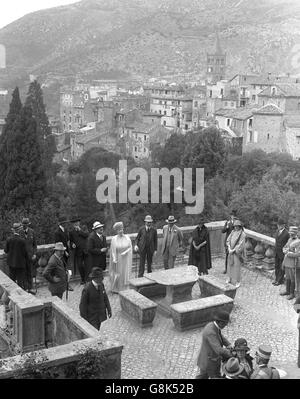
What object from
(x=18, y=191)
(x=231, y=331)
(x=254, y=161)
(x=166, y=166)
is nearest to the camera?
(x=231, y=331)

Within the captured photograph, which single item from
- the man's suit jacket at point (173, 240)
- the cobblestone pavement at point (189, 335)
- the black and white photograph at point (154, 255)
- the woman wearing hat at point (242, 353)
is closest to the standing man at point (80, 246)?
the black and white photograph at point (154, 255)

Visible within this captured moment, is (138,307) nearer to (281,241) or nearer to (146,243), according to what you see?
(146,243)

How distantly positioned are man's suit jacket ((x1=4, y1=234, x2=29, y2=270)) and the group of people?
14.0 ft

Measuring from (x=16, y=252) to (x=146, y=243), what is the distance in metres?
2.77

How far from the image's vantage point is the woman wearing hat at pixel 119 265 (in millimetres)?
10703

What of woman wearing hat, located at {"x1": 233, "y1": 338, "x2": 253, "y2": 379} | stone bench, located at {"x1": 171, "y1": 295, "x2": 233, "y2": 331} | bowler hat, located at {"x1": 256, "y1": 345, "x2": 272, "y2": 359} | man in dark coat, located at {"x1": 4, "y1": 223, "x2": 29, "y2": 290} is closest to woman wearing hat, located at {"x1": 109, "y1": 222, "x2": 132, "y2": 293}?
man in dark coat, located at {"x1": 4, "y1": 223, "x2": 29, "y2": 290}

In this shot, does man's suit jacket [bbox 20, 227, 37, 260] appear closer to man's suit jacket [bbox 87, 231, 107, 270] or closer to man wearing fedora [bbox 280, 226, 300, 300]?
man's suit jacket [bbox 87, 231, 107, 270]

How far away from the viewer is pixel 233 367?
18.9 feet

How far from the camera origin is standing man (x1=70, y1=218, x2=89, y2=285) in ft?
35.3

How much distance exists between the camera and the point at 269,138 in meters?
65.8

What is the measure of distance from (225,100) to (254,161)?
151 feet

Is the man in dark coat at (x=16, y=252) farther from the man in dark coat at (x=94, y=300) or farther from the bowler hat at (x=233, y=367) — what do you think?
the bowler hat at (x=233, y=367)
